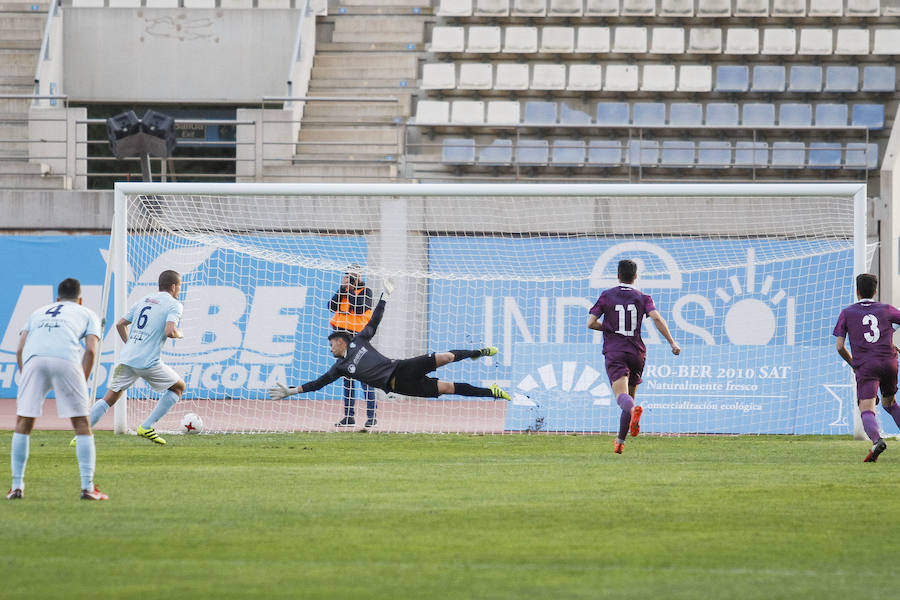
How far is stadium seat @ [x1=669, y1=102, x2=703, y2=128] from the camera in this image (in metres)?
23.1

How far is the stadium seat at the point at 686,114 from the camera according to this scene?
75.7 ft

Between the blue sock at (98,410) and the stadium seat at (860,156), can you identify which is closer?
the blue sock at (98,410)

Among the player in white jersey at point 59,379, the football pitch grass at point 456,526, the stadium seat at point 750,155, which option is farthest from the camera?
the stadium seat at point 750,155

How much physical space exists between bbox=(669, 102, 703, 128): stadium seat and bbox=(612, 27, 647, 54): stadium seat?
4.61 ft

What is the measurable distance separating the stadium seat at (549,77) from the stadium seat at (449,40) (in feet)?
4.96

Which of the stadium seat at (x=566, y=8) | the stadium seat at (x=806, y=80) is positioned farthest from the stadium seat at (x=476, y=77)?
the stadium seat at (x=806, y=80)

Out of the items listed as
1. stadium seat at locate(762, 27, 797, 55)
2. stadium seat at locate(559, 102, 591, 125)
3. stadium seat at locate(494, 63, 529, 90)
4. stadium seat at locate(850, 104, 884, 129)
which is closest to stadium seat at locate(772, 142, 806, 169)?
stadium seat at locate(850, 104, 884, 129)

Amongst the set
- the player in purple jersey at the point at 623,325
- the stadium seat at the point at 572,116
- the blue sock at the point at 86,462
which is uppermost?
the stadium seat at the point at 572,116

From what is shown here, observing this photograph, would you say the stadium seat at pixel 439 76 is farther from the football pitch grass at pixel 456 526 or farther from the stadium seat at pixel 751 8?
the football pitch grass at pixel 456 526

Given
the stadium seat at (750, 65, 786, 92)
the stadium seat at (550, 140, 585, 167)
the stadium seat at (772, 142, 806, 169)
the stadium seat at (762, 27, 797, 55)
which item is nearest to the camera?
the stadium seat at (772, 142, 806, 169)

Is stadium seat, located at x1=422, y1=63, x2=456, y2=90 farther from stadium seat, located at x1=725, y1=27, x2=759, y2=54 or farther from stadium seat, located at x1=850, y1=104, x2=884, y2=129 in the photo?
stadium seat, located at x1=850, y1=104, x2=884, y2=129

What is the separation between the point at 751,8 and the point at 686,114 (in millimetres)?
2886

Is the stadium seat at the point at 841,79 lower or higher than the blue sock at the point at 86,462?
higher

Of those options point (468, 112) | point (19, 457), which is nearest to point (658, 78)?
point (468, 112)
